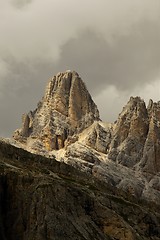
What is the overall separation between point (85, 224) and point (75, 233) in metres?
8.52

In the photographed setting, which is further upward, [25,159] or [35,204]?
[25,159]

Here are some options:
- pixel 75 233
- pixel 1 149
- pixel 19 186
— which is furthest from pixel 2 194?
pixel 1 149

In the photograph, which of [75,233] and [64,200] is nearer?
[75,233]

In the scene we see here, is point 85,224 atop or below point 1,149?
below

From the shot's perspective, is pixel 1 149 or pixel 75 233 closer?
pixel 75 233

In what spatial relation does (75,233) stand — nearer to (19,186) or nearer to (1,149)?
(19,186)

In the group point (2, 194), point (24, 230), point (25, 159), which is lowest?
point (24, 230)

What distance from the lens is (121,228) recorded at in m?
140

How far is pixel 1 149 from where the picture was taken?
196m

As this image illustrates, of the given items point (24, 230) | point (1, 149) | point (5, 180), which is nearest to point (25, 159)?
point (1, 149)

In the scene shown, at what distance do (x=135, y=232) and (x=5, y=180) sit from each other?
127ft

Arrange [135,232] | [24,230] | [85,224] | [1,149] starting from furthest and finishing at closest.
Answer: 1. [1,149]
2. [135,232]
3. [85,224]
4. [24,230]

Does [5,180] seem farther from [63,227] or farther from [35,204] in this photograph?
[63,227]

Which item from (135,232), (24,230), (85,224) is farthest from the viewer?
(135,232)
